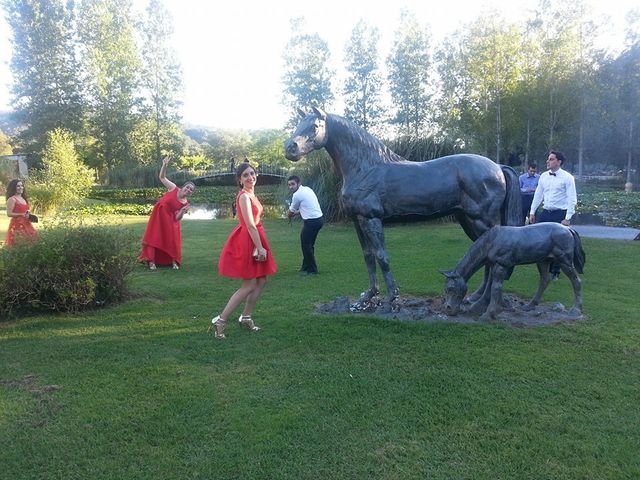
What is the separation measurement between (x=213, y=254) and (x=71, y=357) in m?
5.78

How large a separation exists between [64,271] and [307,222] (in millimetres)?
3948

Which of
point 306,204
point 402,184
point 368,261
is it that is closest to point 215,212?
point 306,204

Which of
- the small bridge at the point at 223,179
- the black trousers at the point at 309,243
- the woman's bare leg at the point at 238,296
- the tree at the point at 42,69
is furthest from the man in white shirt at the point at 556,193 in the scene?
the tree at the point at 42,69

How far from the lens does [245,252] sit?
15.1 ft

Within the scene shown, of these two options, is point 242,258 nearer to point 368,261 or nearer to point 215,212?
point 368,261

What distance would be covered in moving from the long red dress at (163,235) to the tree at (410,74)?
28416mm

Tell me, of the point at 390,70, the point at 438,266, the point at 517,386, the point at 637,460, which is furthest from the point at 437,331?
the point at 390,70

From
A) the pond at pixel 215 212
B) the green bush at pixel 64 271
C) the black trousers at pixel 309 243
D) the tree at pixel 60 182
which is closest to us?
the green bush at pixel 64 271

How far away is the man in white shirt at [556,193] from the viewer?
271 inches

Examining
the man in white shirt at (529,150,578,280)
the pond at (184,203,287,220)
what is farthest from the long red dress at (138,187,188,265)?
the pond at (184,203,287,220)

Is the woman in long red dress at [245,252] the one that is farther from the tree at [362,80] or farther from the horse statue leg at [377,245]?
the tree at [362,80]

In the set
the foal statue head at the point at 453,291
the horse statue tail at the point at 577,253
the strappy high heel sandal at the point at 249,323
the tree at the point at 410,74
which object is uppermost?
the tree at the point at 410,74

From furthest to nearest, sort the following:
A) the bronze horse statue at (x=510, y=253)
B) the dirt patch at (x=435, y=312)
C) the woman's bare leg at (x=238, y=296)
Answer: the dirt patch at (x=435, y=312)
the bronze horse statue at (x=510, y=253)
the woman's bare leg at (x=238, y=296)

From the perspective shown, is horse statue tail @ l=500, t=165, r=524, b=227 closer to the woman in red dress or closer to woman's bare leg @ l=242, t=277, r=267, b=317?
woman's bare leg @ l=242, t=277, r=267, b=317
